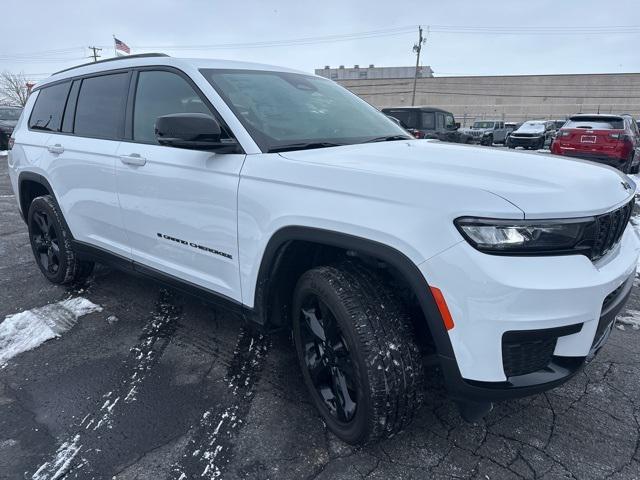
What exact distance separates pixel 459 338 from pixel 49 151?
3.61m

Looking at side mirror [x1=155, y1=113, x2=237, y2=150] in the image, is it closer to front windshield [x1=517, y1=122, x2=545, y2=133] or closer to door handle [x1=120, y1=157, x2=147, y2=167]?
door handle [x1=120, y1=157, x2=147, y2=167]

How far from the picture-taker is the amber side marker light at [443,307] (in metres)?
Result: 1.70

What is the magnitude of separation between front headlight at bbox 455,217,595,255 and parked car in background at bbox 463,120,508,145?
902 inches

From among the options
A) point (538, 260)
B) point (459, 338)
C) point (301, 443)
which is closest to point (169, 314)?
point (301, 443)

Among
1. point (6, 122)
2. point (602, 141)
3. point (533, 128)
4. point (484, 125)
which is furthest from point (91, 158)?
point (484, 125)

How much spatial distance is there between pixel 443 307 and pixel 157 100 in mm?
2256

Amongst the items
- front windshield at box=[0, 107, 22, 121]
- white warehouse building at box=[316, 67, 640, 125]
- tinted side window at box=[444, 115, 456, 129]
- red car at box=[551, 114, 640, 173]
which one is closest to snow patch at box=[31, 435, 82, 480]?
red car at box=[551, 114, 640, 173]

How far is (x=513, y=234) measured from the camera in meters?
Answer: 1.63

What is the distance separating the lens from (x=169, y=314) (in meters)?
3.67

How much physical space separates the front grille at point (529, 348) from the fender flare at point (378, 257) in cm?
20

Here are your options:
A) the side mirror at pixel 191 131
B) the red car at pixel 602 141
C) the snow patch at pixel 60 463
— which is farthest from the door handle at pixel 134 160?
the red car at pixel 602 141

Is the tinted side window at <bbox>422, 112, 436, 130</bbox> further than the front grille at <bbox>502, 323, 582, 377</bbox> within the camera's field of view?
Yes

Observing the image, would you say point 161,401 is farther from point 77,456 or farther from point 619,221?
point 619,221

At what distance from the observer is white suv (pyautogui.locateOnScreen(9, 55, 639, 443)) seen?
165 centimetres
